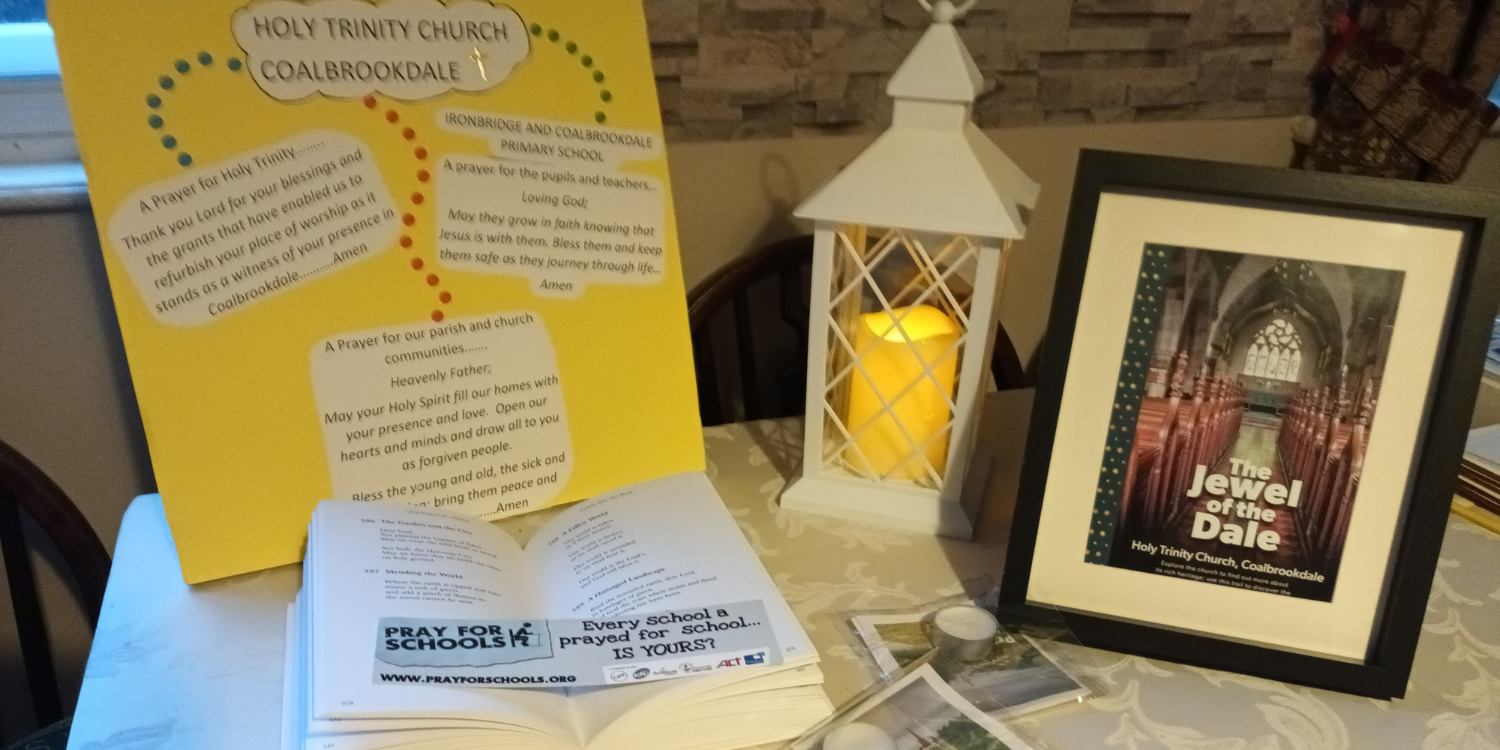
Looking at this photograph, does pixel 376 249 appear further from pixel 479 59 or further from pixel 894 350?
pixel 894 350

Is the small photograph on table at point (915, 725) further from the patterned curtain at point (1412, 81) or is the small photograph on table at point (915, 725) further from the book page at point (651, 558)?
the patterned curtain at point (1412, 81)

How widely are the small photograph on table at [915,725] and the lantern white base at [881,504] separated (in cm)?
20

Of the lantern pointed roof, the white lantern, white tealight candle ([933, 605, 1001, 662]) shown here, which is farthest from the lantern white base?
the lantern pointed roof

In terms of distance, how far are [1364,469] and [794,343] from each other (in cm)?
67

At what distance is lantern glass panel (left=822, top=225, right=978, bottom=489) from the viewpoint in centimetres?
76

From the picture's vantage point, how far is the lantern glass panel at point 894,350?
76 cm

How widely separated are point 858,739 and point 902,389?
0.97ft

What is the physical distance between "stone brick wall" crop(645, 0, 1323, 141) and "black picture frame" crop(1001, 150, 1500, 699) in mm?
510

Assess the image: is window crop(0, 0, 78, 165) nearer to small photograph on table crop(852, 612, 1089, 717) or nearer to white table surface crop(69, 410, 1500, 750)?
white table surface crop(69, 410, 1500, 750)

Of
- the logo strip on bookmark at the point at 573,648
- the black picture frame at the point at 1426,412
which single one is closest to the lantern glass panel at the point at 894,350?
the black picture frame at the point at 1426,412

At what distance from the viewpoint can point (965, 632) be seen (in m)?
0.67

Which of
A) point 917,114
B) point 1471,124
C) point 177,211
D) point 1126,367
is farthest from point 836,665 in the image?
point 1471,124

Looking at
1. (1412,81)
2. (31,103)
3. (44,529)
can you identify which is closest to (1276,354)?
(1412,81)

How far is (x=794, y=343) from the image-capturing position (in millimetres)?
1215
